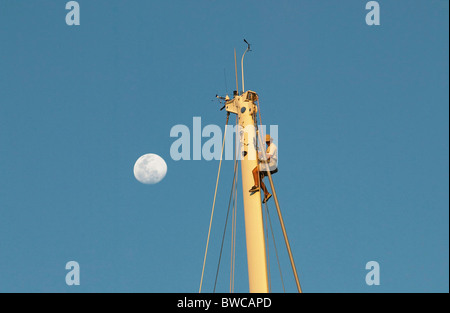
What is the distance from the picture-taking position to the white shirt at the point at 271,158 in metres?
16.1

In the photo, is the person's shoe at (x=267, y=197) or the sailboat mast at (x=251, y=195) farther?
the person's shoe at (x=267, y=197)

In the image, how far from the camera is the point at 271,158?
16.2 metres

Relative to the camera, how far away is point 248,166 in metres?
16.0

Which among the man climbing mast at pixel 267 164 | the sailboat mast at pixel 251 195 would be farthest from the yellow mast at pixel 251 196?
the man climbing mast at pixel 267 164

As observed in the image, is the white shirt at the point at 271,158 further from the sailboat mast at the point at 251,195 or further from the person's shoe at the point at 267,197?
the person's shoe at the point at 267,197

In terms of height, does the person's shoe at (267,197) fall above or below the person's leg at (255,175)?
below

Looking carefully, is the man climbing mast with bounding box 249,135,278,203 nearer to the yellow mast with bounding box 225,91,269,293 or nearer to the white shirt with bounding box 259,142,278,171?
the white shirt with bounding box 259,142,278,171

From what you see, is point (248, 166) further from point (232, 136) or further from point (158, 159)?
point (158, 159)

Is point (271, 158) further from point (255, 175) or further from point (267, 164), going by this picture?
point (255, 175)

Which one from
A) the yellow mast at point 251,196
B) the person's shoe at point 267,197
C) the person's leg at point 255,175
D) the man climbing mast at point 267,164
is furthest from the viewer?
the person's shoe at point 267,197

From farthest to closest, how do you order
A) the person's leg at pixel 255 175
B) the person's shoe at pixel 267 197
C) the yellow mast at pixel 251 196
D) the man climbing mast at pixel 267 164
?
1. the person's shoe at pixel 267 197
2. the man climbing mast at pixel 267 164
3. the person's leg at pixel 255 175
4. the yellow mast at pixel 251 196

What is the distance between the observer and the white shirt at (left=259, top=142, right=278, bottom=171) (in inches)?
635

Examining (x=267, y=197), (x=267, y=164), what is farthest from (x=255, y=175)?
(x=267, y=197)
